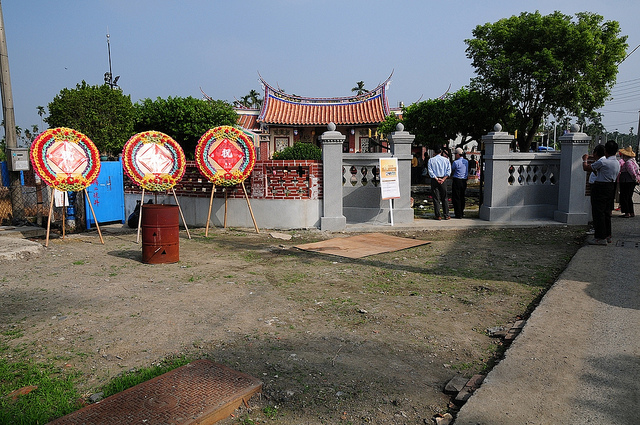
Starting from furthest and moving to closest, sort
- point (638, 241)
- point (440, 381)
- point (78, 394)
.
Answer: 1. point (638, 241)
2. point (440, 381)
3. point (78, 394)

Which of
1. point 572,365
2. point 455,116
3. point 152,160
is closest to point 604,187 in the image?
point 572,365

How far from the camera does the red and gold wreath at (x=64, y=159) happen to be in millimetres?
8945

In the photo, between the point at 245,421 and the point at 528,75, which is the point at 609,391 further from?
the point at 528,75

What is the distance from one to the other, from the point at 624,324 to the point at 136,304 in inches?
204

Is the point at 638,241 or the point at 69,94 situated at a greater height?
the point at 69,94

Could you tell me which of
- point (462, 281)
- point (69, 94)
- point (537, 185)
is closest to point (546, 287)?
point (462, 281)

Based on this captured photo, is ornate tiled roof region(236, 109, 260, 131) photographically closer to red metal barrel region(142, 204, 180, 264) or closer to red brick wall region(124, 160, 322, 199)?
red brick wall region(124, 160, 322, 199)

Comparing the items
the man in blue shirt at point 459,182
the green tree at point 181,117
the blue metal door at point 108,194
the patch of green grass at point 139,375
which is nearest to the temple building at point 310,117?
the green tree at point 181,117

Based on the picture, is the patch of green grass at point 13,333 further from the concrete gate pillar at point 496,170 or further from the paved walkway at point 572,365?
the concrete gate pillar at point 496,170

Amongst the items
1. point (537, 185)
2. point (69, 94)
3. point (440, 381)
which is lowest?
point (440, 381)

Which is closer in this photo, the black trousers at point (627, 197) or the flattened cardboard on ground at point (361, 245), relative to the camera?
the flattened cardboard on ground at point (361, 245)

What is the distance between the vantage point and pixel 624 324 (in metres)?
4.60

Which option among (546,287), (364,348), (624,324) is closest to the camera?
(364,348)

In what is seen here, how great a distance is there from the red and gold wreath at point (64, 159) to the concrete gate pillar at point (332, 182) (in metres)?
4.80
